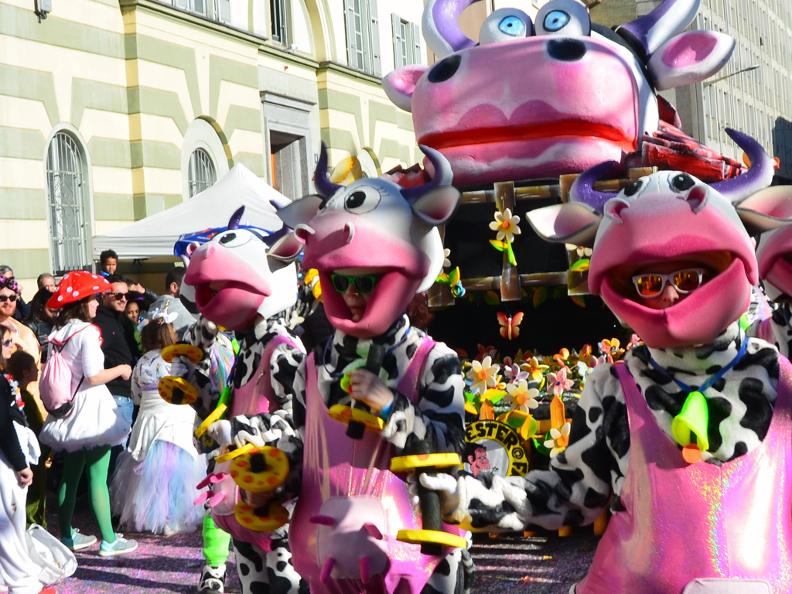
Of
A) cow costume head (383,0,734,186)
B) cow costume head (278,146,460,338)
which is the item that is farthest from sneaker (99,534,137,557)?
cow costume head (278,146,460,338)

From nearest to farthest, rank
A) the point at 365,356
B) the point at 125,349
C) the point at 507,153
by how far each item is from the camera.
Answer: the point at 365,356
the point at 507,153
the point at 125,349

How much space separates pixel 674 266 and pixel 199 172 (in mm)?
12922

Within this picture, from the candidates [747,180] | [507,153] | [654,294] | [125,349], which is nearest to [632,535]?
[654,294]

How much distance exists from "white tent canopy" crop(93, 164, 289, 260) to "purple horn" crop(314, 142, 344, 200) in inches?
260

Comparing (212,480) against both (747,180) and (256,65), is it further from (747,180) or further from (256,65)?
(256,65)

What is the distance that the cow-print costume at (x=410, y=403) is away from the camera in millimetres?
3256

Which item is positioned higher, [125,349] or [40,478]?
[125,349]

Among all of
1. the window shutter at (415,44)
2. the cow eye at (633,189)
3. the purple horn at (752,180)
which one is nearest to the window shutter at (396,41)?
the window shutter at (415,44)

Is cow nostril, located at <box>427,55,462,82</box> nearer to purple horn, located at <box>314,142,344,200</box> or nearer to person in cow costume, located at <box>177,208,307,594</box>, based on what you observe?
person in cow costume, located at <box>177,208,307,594</box>

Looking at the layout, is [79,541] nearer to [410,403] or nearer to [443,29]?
[443,29]

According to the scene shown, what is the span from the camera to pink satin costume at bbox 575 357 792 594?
8.73 ft

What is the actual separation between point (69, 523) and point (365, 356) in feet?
13.7

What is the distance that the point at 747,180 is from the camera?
120 inches

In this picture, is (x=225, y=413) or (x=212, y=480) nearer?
(x=212, y=480)
